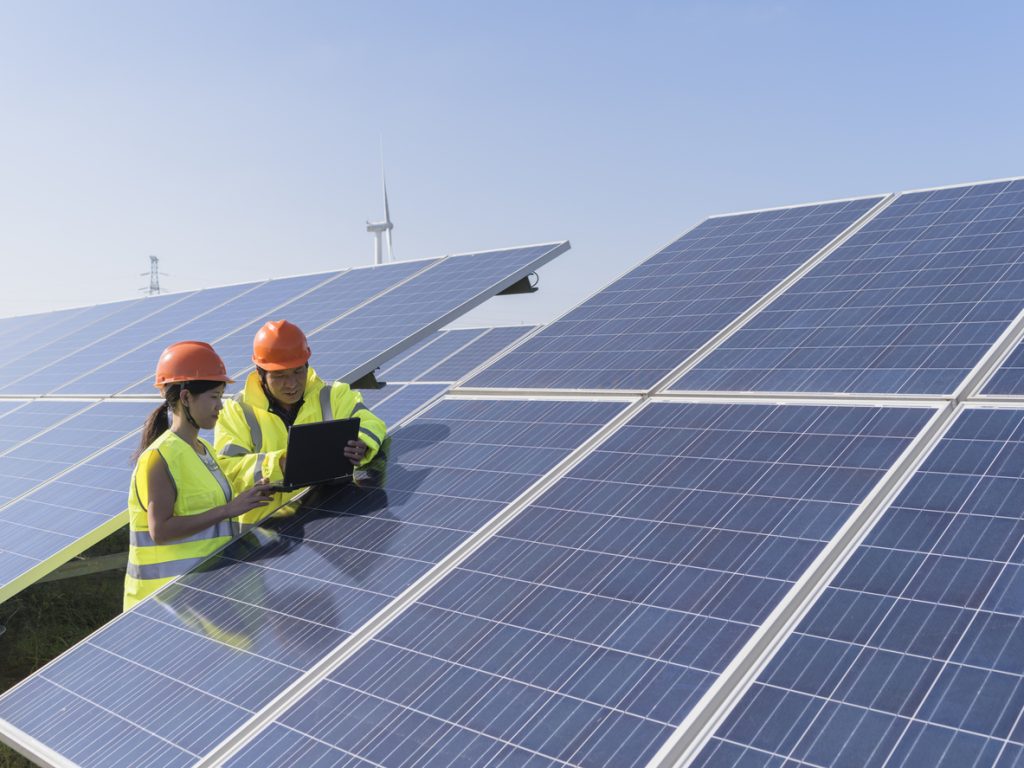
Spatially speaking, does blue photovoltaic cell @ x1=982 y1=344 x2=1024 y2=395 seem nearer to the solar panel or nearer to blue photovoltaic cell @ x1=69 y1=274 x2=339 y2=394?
blue photovoltaic cell @ x1=69 y1=274 x2=339 y2=394

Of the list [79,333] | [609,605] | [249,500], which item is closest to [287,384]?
[249,500]

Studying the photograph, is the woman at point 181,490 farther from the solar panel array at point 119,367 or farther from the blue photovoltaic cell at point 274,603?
the solar panel array at point 119,367

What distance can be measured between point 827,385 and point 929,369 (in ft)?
2.06

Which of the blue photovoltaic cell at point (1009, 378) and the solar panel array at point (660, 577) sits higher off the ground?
the blue photovoltaic cell at point (1009, 378)

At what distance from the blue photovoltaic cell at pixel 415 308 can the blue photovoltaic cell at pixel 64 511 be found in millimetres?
2354

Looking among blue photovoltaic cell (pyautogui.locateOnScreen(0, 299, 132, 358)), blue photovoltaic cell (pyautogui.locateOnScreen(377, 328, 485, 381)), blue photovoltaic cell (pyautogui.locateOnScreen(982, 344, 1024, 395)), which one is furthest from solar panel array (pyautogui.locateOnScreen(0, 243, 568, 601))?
blue photovoltaic cell (pyautogui.locateOnScreen(982, 344, 1024, 395))

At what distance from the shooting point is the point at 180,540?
7.62 meters

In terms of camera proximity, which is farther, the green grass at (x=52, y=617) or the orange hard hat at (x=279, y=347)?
the green grass at (x=52, y=617)

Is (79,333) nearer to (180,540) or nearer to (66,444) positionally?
(66,444)

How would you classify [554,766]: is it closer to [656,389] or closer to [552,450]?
[552,450]

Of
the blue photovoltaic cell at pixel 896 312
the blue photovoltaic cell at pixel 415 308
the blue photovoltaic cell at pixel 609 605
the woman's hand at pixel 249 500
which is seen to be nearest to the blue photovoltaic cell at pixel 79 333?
the blue photovoltaic cell at pixel 415 308

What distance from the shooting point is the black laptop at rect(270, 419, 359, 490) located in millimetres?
7535

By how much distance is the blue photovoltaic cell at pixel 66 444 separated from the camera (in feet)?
37.5

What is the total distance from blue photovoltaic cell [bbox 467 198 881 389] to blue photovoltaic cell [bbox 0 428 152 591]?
12.0ft
